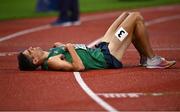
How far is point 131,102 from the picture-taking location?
8227mm

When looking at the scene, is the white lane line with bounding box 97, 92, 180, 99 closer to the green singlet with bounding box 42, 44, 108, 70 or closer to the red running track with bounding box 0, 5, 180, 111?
the red running track with bounding box 0, 5, 180, 111

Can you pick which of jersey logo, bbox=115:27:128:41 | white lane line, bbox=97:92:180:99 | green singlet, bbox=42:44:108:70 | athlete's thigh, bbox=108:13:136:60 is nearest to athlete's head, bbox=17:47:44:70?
green singlet, bbox=42:44:108:70

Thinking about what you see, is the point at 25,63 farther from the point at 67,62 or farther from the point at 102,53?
the point at 102,53

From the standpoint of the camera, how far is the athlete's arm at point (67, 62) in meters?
9.74

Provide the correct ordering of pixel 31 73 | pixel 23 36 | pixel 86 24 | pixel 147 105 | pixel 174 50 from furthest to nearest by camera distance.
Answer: pixel 86 24 < pixel 23 36 < pixel 174 50 < pixel 31 73 < pixel 147 105

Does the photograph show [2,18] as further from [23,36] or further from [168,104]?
[168,104]

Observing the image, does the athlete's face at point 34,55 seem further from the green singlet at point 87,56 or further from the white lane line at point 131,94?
the white lane line at point 131,94

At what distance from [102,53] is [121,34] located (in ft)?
1.48

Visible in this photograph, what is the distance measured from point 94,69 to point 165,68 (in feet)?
3.73

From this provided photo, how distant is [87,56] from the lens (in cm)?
999

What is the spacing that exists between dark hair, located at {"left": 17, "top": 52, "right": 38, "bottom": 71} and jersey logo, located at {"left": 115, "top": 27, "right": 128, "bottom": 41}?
54.4 inches

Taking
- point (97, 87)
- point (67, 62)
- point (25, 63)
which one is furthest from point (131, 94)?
point (25, 63)

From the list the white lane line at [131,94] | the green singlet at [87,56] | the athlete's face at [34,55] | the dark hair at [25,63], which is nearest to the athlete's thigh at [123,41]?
the green singlet at [87,56]

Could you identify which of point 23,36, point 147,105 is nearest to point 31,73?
point 147,105
